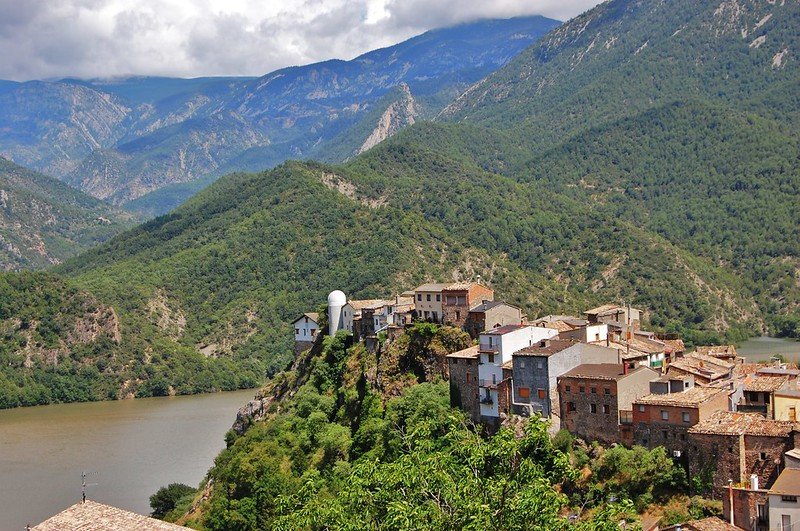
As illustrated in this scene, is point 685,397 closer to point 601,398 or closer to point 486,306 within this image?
point 601,398

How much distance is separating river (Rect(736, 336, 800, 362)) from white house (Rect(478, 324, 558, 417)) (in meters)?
48.8

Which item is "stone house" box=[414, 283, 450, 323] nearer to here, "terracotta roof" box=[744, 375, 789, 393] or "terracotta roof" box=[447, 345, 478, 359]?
"terracotta roof" box=[447, 345, 478, 359]

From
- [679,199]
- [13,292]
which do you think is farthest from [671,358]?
[679,199]

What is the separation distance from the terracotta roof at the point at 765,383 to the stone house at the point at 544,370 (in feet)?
15.2

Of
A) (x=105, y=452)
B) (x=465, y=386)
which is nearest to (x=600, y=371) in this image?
(x=465, y=386)

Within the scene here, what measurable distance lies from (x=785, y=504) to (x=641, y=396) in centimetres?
789

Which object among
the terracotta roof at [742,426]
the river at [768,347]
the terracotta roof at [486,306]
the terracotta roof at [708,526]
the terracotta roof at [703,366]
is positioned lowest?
the river at [768,347]

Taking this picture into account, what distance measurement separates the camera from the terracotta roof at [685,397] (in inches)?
1367

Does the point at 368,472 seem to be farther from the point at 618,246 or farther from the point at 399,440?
the point at 618,246

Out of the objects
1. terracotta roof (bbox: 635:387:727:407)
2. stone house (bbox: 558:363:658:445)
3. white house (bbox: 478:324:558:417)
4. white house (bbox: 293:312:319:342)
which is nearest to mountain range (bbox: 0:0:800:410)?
white house (bbox: 293:312:319:342)

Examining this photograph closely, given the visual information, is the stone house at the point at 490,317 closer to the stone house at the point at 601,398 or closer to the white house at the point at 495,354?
the white house at the point at 495,354

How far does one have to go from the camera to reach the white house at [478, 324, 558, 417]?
4075 cm

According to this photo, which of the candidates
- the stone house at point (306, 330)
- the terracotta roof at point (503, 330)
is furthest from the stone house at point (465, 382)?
the stone house at point (306, 330)

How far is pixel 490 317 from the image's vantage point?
46.9m
